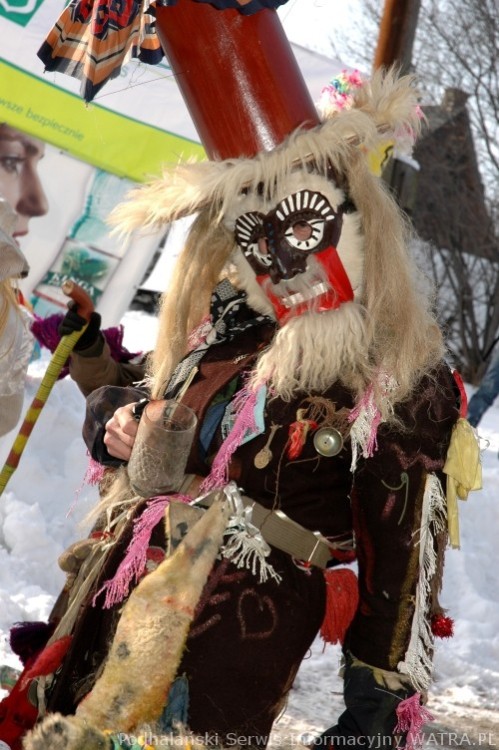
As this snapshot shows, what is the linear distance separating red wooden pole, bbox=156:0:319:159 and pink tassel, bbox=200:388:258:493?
2.12 ft

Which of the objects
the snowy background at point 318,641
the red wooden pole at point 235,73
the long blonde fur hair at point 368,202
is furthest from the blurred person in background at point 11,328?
the red wooden pole at point 235,73

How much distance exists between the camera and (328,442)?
83.2 inches

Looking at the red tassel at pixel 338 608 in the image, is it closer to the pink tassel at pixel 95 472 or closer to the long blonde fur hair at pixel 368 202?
the long blonde fur hair at pixel 368 202

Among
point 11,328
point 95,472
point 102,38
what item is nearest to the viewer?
point 102,38

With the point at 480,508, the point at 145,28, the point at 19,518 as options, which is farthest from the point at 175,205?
the point at 480,508

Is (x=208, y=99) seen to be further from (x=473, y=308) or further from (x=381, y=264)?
(x=473, y=308)

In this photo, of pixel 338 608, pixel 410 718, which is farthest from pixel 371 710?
pixel 338 608

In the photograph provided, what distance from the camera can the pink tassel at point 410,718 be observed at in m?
2.03

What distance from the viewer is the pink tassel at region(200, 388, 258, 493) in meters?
2.15

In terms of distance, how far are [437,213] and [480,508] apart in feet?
26.1

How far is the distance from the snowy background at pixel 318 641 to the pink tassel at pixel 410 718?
4.77ft

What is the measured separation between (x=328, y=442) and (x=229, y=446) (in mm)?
226

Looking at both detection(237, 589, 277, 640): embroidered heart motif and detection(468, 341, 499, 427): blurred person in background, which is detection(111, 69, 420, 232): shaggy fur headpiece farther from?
detection(468, 341, 499, 427): blurred person in background

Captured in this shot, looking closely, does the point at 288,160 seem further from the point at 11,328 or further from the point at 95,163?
the point at 95,163
